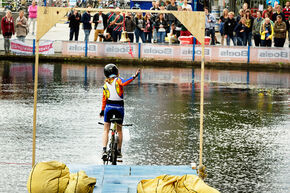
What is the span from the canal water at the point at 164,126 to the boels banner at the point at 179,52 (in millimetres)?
4482

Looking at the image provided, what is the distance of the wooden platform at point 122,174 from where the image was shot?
8.77 meters

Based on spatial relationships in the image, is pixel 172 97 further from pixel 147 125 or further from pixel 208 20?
pixel 208 20

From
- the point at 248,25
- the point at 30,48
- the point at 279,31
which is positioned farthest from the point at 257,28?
the point at 30,48

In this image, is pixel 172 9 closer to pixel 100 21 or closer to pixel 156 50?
pixel 156 50

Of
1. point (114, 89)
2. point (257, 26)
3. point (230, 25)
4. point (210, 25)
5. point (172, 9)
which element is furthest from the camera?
point (210, 25)

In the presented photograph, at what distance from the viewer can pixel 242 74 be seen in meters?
26.5

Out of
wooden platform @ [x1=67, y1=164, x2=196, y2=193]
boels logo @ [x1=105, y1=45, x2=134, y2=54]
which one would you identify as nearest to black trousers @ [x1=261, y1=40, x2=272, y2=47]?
boels logo @ [x1=105, y1=45, x2=134, y2=54]

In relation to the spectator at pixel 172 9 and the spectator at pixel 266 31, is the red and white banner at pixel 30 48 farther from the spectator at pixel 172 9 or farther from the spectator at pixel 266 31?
the spectator at pixel 266 31

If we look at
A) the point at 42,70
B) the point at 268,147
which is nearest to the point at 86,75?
the point at 42,70

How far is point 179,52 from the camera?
29.3m

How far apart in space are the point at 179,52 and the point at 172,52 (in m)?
0.34

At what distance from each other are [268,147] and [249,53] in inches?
652

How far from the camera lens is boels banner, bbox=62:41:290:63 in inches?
1137

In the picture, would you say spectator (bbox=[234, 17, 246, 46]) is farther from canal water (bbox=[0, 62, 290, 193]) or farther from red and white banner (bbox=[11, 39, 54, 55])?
red and white banner (bbox=[11, 39, 54, 55])
